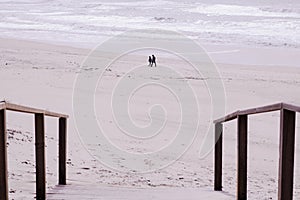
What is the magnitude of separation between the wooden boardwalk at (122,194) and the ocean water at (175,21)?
68.6ft

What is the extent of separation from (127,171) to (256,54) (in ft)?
55.8

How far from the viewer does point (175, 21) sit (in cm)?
3966

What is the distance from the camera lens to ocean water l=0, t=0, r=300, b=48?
29292 mm

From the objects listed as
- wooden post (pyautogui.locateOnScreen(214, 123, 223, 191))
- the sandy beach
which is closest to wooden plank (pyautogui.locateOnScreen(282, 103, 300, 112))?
the sandy beach

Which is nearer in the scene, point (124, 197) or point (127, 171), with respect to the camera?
point (124, 197)

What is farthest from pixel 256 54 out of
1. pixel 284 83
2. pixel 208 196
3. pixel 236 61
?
pixel 208 196

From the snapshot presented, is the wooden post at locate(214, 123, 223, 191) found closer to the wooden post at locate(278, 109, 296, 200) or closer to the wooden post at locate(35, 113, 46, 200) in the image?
the wooden post at locate(35, 113, 46, 200)

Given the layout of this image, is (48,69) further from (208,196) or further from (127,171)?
(208,196)

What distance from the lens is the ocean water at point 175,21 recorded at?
29292 mm

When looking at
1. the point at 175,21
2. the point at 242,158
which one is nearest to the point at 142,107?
the point at 242,158

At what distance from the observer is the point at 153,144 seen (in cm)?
970

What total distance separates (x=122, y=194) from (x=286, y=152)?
2.16m

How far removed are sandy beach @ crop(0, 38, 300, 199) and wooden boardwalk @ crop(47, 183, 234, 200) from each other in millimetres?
274


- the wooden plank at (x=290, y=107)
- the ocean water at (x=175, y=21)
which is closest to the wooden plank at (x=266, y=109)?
the wooden plank at (x=290, y=107)
